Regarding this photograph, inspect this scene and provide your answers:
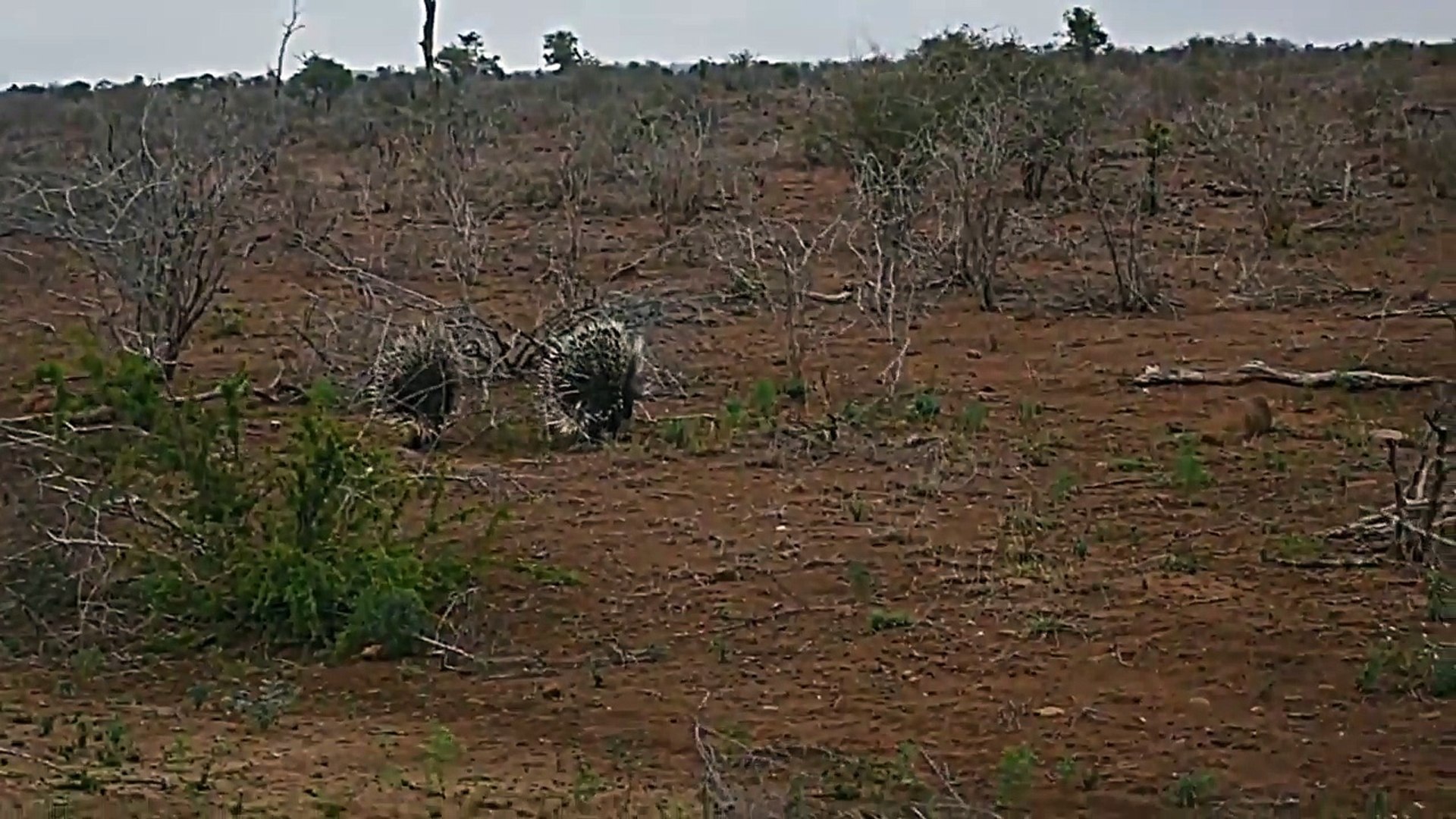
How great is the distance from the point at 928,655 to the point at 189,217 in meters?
6.16

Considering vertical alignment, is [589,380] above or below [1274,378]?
above

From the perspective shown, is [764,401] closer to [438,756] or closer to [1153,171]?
[438,756]

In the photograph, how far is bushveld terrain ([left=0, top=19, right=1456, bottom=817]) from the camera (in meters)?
5.78

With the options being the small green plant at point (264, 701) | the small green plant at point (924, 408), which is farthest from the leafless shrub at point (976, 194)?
the small green plant at point (264, 701)

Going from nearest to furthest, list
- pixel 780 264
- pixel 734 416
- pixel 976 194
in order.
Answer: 1. pixel 734 416
2. pixel 780 264
3. pixel 976 194

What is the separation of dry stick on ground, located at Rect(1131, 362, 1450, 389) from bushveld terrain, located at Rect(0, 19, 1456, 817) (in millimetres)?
35

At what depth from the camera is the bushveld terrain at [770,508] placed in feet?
19.0

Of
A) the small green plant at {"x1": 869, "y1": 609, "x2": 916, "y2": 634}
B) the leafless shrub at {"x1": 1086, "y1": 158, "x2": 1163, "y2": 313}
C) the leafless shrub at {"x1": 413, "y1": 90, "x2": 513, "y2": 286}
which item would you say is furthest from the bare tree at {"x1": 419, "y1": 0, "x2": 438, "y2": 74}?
the small green plant at {"x1": 869, "y1": 609, "x2": 916, "y2": 634}

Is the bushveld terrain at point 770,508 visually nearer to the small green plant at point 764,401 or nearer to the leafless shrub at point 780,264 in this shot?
the small green plant at point 764,401

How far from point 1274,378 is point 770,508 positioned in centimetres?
394

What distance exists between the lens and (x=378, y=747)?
19.4 ft

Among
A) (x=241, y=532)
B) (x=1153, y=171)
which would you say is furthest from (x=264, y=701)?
(x=1153, y=171)

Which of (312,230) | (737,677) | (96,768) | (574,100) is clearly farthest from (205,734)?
(574,100)

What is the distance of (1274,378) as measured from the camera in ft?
36.8
